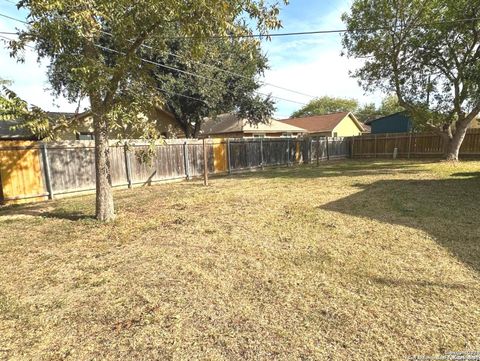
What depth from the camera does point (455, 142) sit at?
15.1 metres

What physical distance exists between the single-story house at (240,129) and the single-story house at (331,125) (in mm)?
4863

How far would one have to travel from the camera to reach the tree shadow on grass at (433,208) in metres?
4.21

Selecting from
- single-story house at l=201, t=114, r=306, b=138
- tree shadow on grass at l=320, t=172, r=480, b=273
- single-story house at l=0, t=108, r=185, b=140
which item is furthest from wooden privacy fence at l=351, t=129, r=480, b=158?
single-story house at l=0, t=108, r=185, b=140

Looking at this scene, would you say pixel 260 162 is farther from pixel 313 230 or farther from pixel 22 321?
pixel 22 321

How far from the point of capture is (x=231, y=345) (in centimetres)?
225

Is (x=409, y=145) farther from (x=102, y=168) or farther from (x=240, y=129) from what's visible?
(x=102, y=168)

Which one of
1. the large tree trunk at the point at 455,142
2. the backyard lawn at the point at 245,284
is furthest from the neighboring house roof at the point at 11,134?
the large tree trunk at the point at 455,142

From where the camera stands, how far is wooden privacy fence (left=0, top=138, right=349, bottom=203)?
7.82 m

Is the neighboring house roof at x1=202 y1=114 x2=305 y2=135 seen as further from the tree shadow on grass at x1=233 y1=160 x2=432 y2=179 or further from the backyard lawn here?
the backyard lawn

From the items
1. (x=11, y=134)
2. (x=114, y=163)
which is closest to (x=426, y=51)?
(x=114, y=163)

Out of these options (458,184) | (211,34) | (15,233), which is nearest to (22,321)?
(15,233)

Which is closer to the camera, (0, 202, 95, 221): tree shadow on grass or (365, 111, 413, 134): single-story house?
(0, 202, 95, 221): tree shadow on grass

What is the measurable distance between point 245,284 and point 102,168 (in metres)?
3.90

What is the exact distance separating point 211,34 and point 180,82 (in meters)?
11.1
